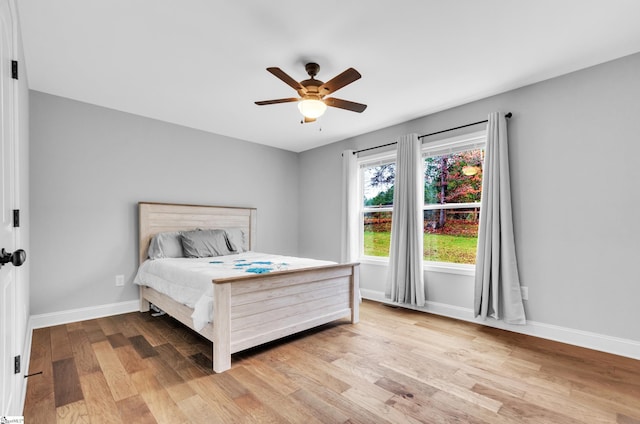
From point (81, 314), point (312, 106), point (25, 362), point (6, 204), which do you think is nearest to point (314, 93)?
point (312, 106)

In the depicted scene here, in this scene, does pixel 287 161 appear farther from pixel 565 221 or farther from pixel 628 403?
pixel 628 403

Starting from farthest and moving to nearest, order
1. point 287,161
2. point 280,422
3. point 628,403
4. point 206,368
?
point 287,161, point 206,368, point 628,403, point 280,422

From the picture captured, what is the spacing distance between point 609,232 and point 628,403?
135cm

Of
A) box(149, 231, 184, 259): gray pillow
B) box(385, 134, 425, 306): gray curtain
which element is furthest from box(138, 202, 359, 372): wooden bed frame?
box(385, 134, 425, 306): gray curtain

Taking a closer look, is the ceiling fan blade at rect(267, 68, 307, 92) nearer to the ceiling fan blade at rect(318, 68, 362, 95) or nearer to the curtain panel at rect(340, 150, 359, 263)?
the ceiling fan blade at rect(318, 68, 362, 95)

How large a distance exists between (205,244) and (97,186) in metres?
1.36

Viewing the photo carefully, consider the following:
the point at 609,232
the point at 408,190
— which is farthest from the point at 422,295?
the point at 609,232

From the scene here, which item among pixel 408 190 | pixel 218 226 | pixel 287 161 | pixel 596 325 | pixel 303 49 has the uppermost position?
pixel 303 49

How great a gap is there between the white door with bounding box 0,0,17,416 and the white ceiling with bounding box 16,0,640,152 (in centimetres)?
78

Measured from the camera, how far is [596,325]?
2.62 meters

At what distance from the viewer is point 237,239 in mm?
4383

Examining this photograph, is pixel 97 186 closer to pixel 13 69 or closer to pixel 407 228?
pixel 13 69

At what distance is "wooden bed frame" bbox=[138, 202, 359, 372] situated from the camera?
7.48 ft

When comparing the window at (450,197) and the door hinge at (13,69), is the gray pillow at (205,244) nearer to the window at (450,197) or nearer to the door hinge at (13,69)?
the window at (450,197)
